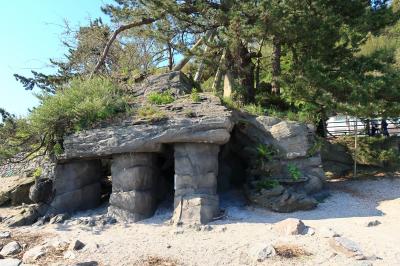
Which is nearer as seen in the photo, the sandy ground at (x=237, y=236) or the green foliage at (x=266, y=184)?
the sandy ground at (x=237, y=236)

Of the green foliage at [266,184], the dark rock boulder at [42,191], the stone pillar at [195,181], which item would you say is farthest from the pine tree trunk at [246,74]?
the dark rock boulder at [42,191]

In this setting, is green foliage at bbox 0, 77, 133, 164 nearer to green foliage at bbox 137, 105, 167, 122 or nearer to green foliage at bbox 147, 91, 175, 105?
green foliage at bbox 137, 105, 167, 122

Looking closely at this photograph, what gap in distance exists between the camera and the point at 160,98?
10.4 metres

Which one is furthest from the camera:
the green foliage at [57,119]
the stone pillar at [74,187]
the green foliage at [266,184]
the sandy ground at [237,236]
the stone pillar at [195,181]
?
the stone pillar at [74,187]

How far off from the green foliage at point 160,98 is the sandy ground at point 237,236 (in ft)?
8.82

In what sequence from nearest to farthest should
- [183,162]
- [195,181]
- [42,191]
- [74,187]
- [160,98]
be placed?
[195,181], [183,162], [42,191], [74,187], [160,98]

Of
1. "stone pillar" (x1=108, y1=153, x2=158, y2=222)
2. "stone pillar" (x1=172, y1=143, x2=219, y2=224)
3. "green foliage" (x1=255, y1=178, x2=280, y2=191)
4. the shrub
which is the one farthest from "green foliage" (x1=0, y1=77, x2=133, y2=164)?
"green foliage" (x1=255, y1=178, x2=280, y2=191)

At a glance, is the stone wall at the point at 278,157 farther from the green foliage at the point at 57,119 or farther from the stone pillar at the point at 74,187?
the stone pillar at the point at 74,187

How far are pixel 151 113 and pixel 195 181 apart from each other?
1965 millimetres

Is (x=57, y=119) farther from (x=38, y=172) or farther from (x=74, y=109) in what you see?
(x=38, y=172)

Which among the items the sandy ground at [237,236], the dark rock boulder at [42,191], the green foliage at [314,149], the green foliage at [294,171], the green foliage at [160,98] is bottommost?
the sandy ground at [237,236]

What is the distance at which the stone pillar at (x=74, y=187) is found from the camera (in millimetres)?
9703

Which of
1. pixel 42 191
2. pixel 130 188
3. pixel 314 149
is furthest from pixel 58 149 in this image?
pixel 314 149

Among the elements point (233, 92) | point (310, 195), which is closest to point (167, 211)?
point (310, 195)
